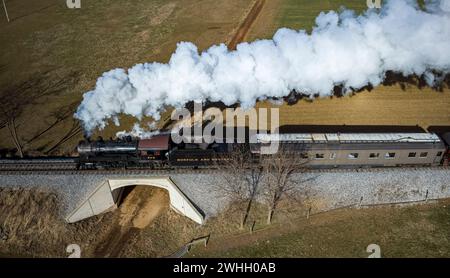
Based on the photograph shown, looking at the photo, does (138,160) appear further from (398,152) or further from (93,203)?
(398,152)

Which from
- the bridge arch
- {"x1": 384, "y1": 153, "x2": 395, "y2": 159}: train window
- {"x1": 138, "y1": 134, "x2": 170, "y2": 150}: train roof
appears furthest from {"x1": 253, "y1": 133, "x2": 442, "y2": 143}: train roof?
the bridge arch

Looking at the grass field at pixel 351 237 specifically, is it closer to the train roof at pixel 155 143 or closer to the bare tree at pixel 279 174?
the bare tree at pixel 279 174

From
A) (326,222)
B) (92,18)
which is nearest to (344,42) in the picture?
(326,222)

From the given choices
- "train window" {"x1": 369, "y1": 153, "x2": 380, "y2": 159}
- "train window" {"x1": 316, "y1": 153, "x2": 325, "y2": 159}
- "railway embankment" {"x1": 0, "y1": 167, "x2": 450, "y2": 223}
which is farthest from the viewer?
"train window" {"x1": 369, "y1": 153, "x2": 380, "y2": 159}

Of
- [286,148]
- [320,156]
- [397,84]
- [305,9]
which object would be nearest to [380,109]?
[397,84]

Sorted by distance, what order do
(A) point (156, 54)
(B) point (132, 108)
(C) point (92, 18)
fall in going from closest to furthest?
(B) point (132, 108) → (A) point (156, 54) → (C) point (92, 18)

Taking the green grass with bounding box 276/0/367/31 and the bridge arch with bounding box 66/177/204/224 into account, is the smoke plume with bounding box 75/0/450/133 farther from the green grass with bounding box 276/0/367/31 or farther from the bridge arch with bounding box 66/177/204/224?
the green grass with bounding box 276/0/367/31

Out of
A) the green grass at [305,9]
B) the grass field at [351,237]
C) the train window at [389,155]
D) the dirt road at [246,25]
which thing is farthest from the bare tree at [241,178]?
the green grass at [305,9]
